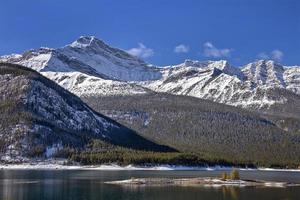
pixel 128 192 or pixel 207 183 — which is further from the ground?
pixel 207 183

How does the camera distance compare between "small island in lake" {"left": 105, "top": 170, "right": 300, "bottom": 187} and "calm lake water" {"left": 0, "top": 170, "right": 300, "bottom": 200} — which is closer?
"calm lake water" {"left": 0, "top": 170, "right": 300, "bottom": 200}

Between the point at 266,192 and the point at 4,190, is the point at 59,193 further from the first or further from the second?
the point at 266,192

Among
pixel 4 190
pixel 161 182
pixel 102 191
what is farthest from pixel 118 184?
pixel 4 190

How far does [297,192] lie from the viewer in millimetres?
152875

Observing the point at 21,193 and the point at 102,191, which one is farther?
the point at 102,191

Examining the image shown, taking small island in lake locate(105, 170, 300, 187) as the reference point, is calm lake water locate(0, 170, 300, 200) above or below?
below

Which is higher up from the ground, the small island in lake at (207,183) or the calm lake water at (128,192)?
the small island in lake at (207,183)

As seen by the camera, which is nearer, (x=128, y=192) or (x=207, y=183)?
(x=128, y=192)

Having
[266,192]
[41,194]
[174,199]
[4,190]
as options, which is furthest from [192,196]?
[4,190]

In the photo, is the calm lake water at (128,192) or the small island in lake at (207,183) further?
the small island in lake at (207,183)

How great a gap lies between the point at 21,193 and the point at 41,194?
4.90 metres

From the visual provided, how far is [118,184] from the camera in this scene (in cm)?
18025

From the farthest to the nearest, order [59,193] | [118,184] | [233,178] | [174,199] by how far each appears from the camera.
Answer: [233,178]
[118,184]
[59,193]
[174,199]

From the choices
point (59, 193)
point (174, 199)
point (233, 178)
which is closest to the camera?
point (174, 199)
